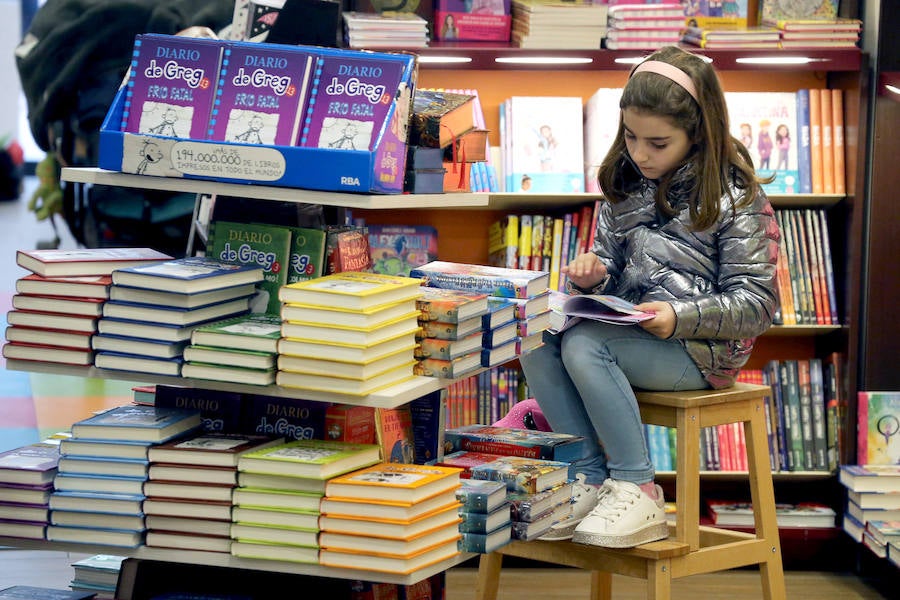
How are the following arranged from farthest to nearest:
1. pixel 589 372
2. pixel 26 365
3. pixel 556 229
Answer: pixel 556 229, pixel 589 372, pixel 26 365

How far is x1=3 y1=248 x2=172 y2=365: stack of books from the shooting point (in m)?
2.33

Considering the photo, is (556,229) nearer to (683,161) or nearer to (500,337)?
(683,161)

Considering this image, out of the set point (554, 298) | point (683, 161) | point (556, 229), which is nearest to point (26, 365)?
point (554, 298)

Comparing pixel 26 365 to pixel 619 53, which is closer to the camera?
pixel 26 365

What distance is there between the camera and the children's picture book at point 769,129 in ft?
12.9

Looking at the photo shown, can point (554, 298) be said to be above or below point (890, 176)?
below

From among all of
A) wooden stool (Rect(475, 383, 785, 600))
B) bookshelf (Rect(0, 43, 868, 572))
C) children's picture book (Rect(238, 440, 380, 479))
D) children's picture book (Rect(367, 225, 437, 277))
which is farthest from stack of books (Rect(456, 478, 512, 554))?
children's picture book (Rect(367, 225, 437, 277))

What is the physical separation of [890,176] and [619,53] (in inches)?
35.8

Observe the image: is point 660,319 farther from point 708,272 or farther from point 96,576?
point 96,576

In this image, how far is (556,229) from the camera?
12.9 feet

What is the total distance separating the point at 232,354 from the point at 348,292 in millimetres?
252

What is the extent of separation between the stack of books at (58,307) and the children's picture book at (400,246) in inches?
63.5

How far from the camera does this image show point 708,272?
2869 mm

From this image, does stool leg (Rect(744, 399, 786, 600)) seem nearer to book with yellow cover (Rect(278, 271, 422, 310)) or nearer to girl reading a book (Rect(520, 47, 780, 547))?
girl reading a book (Rect(520, 47, 780, 547))
